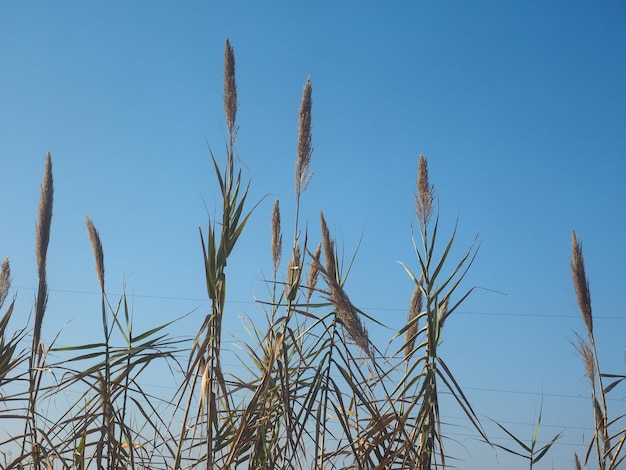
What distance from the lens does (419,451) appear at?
2611mm

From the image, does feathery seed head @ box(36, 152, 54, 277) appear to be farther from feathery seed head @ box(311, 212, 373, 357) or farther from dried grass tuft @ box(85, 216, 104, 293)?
feathery seed head @ box(311, 212, 373, 357)

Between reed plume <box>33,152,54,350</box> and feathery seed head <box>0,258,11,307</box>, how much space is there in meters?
0.29

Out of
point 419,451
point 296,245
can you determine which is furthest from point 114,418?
point 419,451

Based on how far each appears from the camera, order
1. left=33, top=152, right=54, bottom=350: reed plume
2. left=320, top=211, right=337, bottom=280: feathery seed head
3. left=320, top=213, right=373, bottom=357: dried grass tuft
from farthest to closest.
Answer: left=33, top=152, right=54, bottom=350: reed plume < left=320, top=211, right=337, bottom=280: feathery seed head < left=320, top=213, right=373, bottom=357: dried grass tuft

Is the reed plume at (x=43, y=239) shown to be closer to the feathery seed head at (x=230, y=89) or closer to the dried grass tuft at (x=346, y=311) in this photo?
the feathery seed head at (x=230, y=89)

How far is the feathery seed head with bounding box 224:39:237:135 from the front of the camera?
9.09ft

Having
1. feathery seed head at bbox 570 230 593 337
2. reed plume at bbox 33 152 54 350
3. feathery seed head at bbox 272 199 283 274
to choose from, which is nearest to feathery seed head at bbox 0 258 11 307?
reed plume at bbox 33 152 54 350

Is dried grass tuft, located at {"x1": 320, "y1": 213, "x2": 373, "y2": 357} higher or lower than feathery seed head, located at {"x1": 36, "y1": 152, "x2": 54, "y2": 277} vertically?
lower

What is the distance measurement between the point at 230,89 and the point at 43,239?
1082mm

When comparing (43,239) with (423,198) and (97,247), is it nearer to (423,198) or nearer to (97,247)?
(97,247)

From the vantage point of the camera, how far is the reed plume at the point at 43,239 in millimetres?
3029

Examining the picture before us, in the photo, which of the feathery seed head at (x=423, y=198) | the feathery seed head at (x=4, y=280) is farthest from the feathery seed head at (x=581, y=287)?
the feathery seed head at (x=4, y=280)

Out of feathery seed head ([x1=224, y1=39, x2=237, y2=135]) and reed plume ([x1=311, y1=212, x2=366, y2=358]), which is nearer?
reed plume ([x1=311, y1=212, x2=366, y2=358])

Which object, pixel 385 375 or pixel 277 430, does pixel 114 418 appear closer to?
pixel 277 430
